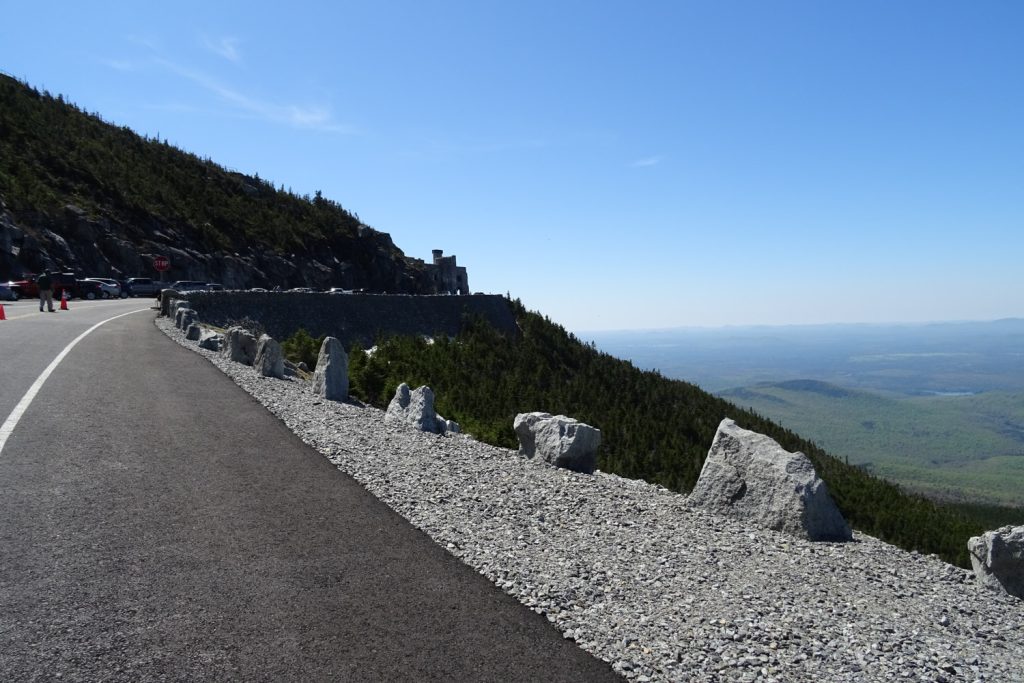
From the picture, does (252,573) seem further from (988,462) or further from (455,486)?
(988,462)

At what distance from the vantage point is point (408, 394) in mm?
14961

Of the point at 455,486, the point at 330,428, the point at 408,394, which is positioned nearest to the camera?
the point at 455,486

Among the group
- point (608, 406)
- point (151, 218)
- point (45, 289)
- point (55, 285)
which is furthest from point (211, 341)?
point (151, 218)

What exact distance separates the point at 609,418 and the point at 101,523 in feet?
108

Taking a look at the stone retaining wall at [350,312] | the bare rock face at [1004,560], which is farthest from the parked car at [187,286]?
the bare rock face at [1004,560]

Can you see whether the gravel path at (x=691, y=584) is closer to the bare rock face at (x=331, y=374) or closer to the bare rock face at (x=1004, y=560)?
the bare rock face at (x=1004, y=560)

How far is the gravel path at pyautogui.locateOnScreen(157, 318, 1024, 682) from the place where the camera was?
5.07 metres

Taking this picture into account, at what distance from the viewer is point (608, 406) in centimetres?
4134

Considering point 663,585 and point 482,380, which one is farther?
point 482,380

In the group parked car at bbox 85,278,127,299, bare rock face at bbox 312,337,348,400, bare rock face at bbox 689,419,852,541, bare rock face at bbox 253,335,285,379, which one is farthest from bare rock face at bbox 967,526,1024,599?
parked car at bbox 85,278,127,299

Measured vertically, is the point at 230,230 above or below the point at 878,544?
above

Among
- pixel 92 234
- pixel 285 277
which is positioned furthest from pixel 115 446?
pixel 285 277

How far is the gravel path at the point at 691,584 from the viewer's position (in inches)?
200

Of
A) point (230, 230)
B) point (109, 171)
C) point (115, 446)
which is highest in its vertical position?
point (109, 171)
